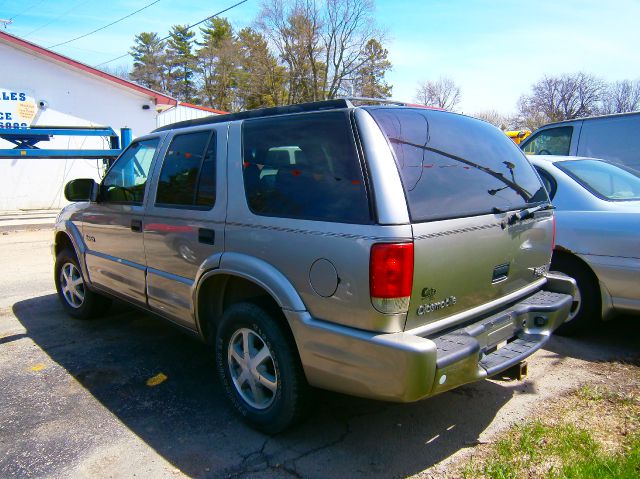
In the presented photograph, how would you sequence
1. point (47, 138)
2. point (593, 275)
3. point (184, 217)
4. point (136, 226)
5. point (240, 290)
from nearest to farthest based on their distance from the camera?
1. point (240, 290)
2. point (184, 217)
3. point (136, 226)
4. point (593, 275)
5. point (47, 138)

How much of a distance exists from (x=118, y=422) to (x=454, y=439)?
84.0 inches

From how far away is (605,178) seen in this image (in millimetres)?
4773

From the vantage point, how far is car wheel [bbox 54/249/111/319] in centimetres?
498

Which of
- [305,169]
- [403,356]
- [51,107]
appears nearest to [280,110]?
[305,169]

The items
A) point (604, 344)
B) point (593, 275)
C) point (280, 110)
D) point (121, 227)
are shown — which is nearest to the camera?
point (280, 110)

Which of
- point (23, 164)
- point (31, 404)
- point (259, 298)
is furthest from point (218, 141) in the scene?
point (23, 164)

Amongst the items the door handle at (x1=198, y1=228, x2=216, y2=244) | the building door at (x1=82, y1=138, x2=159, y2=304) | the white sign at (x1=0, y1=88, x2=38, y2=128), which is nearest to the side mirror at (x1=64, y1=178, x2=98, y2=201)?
the building door at (x1=82, y1=138, x2=159, y2=304)

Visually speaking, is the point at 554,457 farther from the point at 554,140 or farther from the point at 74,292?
the point at 554,140

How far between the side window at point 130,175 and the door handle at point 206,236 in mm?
958

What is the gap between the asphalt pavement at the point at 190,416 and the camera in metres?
2.78

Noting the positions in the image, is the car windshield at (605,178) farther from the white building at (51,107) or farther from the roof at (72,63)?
the roof at (72,63)

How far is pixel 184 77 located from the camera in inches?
2158

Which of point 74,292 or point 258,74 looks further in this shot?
point 258,74

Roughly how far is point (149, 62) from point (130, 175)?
179ft
